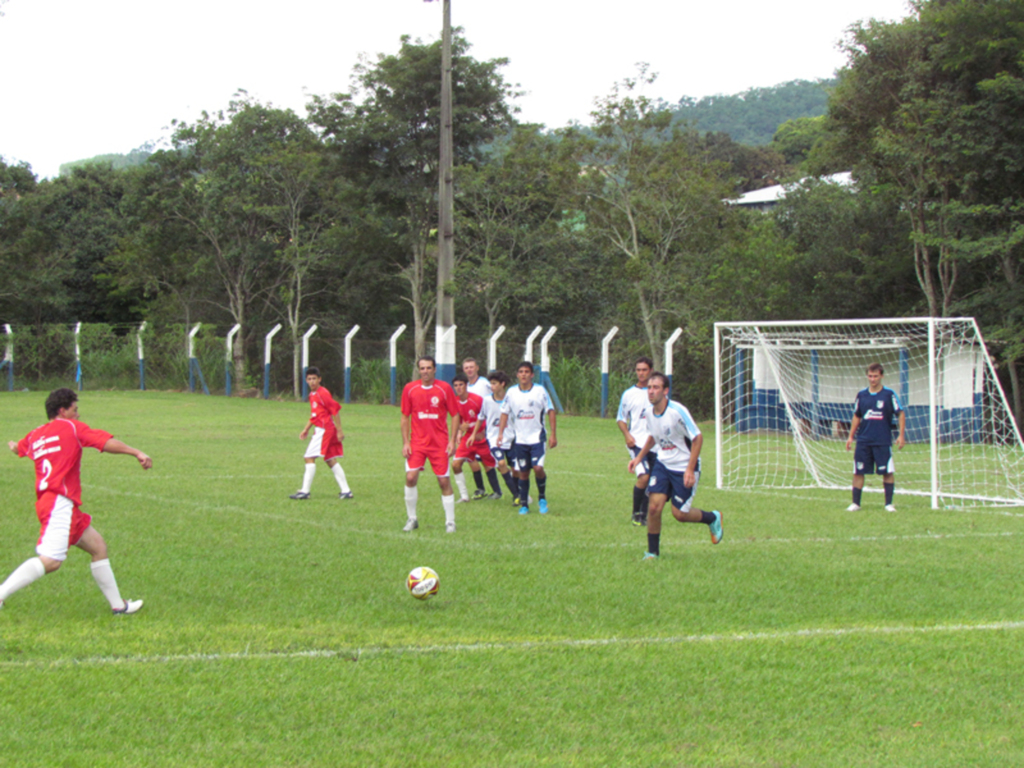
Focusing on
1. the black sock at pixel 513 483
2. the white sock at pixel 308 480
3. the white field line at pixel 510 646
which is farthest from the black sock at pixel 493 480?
the white field line at pixel 510 646

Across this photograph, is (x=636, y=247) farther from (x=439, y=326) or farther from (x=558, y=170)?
(x=439, y=326)

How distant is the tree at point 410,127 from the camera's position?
33281mm

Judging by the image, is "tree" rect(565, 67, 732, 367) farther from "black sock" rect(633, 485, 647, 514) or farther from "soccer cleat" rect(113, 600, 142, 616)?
"soccer cleat" rect(113, 600, 142, 616)

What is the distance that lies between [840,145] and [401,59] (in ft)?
50.0

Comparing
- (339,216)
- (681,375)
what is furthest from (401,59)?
(681,375)

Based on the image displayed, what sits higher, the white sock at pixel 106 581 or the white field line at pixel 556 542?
the white sock at pixel 106 581

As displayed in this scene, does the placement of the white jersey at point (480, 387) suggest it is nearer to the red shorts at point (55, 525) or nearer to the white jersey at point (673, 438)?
the white jersey at point (673, 438)

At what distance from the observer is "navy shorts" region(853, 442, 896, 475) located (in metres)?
12.1

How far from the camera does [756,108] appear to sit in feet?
359

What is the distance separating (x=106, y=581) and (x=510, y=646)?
282 cm

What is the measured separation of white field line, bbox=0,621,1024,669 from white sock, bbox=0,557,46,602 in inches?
36.6

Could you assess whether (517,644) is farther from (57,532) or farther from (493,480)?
(493,480)

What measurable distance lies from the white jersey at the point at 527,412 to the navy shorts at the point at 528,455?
5 centimetres

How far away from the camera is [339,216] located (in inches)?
1462
